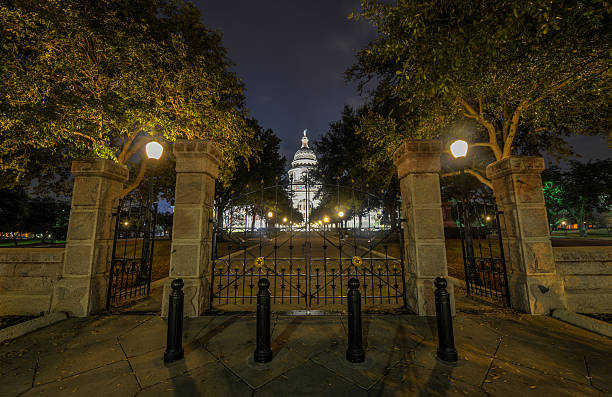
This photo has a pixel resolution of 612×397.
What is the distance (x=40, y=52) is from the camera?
21.5 ft

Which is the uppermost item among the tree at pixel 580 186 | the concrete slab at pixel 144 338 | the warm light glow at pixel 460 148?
the tree at pixel 580 186

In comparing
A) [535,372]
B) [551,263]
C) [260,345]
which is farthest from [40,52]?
[551,263]

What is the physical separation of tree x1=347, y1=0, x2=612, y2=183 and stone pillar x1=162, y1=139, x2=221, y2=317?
528 centimetres

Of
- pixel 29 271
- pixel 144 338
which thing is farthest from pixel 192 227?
pixel 29 271

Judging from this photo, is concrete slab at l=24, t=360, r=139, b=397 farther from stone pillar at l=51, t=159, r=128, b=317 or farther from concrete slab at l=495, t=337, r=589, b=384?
concrete slab at l=495, t=337, r=589, b=384

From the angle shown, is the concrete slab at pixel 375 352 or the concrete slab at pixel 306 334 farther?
the concrete slab at pixel 306 334

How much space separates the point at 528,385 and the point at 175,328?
4687mm

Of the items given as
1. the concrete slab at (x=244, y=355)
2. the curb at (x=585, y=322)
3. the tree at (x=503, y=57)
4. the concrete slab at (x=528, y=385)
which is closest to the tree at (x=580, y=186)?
the tree at (x=503, y=57)

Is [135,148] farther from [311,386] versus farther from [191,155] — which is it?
[311,386]

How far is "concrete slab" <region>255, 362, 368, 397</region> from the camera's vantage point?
8.95 feet

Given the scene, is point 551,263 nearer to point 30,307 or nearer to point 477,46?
point 477,46

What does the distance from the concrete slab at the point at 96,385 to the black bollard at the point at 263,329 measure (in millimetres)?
1474

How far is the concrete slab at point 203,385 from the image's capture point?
2.74m

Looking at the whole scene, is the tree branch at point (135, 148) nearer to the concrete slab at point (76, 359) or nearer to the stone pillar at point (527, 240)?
the concrete slab at point (76, 359)
